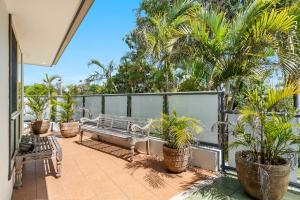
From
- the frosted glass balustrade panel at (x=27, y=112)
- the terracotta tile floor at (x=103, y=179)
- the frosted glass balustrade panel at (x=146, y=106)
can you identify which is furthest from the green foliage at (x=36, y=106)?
the frosted glass balustrade panel at (x=146, y=106)

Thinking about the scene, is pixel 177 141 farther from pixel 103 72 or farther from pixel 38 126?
pixel 103 72

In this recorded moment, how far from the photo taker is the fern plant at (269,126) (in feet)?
9.51

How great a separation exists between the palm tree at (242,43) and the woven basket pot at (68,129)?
506 cm

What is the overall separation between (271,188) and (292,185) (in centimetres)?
92

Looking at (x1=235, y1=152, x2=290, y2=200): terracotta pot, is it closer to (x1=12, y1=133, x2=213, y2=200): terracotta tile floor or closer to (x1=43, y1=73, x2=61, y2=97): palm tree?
(x1=12, y1=133, x2=213, y2=200): terracotta tile floor

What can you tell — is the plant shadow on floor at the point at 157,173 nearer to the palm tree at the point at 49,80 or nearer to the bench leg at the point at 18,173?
the bench leg at the point at 18,173

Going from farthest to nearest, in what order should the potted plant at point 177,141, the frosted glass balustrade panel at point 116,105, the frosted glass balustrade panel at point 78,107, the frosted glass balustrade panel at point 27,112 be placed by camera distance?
the frosted glass balustrade panel at point 78,107 < the frosted glass balustrade panel at point 27,112 < the frosted glass balustrade panel at point 116,105 < the potted plant at point 177,141

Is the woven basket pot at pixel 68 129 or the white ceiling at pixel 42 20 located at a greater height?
the white ceiling at pixel 42 20


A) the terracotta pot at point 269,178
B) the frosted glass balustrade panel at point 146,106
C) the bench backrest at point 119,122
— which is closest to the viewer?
the terracotta pot at point 269,178

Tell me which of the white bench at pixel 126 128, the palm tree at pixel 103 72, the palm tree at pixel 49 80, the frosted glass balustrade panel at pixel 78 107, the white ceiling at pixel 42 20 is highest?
the palm tree at pixel 103 72

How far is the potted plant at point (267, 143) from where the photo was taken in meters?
2.79

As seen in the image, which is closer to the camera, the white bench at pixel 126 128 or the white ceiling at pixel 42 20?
the white ceiling at pixel 42 20

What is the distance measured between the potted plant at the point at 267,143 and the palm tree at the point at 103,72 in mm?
10505

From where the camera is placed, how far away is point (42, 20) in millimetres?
3400
